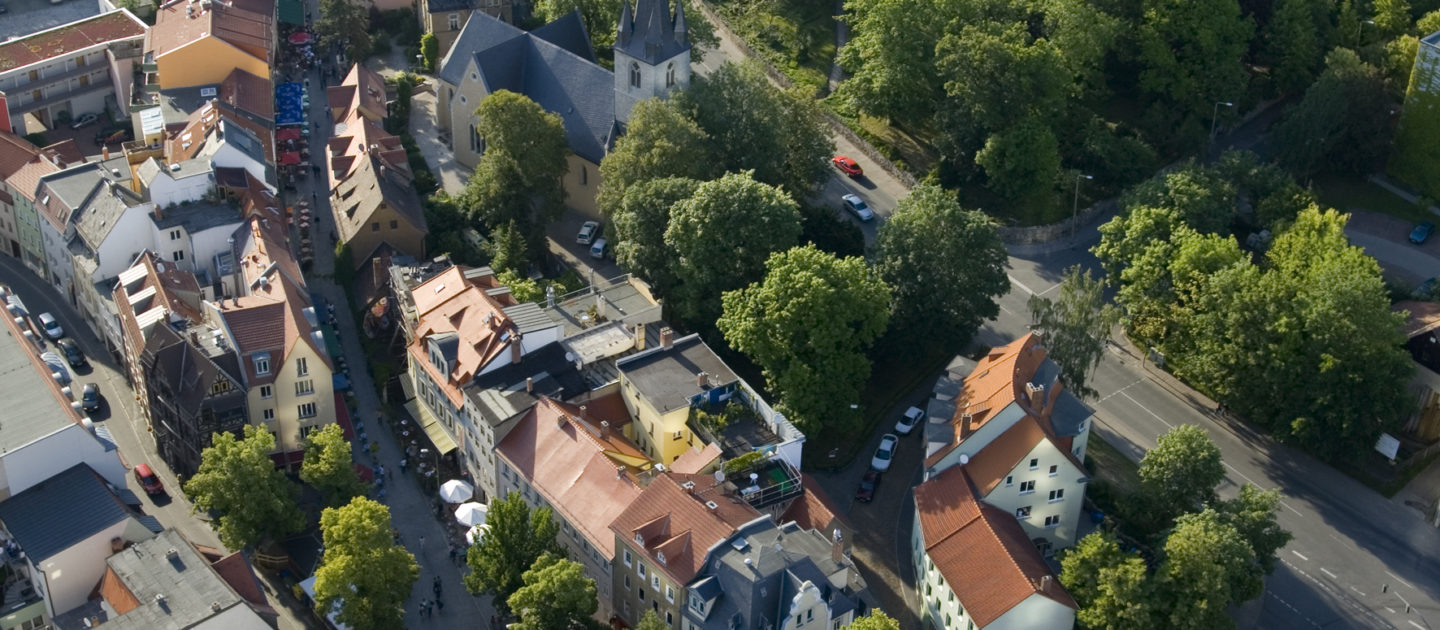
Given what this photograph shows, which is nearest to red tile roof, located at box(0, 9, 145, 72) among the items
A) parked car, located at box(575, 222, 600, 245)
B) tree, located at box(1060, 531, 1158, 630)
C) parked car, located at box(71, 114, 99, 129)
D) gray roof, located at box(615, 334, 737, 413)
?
parked car, located at box(71, 114, 99, 129)

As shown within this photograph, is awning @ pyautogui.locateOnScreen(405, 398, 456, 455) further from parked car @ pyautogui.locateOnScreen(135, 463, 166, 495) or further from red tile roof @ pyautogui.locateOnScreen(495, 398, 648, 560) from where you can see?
parked car @ pyautogui.locateOnScreen(135, 463, 166, 495)

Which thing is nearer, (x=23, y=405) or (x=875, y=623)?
(x=875, y=623)

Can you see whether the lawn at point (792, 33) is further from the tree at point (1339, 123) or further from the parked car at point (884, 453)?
the parked car at point (884, 453)

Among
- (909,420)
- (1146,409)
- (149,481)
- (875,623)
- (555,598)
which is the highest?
(875,623)

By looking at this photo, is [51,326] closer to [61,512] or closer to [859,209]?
[61,512]

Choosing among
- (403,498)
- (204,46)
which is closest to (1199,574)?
(403,498)

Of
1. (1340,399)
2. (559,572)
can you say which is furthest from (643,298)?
(1340,399)

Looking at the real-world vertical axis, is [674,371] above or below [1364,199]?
above
